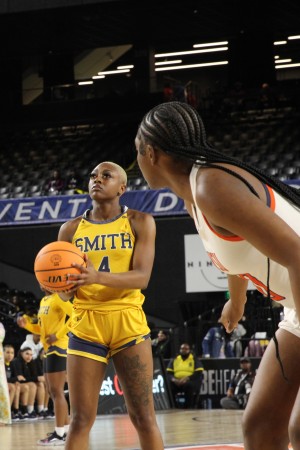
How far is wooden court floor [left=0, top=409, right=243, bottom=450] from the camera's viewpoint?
30.9 feet

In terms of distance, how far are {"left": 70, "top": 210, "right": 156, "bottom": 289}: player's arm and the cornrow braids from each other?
5.65 feet

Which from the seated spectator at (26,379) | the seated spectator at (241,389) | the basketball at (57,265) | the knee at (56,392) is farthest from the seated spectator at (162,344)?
the basketball at (57,265)

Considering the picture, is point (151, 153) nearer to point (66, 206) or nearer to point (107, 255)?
point (107, 255)

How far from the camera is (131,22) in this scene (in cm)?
2559

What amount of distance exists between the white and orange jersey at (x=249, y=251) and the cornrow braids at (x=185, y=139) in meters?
0.04

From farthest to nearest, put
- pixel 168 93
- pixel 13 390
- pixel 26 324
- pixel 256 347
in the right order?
pixel 168 93, pixel 256 347, pixel 13 390, pixel 26 324

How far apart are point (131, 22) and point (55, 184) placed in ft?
19.4

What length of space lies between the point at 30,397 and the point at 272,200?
1201cm

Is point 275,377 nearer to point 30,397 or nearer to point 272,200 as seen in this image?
point 272,200

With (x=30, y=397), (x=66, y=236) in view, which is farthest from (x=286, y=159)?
(x=66, y=236)

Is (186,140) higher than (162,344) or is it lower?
higher

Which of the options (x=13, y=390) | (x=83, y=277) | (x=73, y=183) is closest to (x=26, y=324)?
(x=13, y=390)

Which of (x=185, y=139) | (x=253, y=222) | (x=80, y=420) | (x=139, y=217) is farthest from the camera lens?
(x=139, y=217)

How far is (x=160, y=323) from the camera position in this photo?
2261 centimetres
